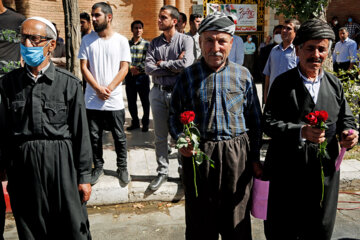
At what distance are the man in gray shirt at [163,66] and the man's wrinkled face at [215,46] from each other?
1.79 m

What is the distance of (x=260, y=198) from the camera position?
262cm

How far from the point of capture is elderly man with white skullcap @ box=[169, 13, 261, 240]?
8.29 feet

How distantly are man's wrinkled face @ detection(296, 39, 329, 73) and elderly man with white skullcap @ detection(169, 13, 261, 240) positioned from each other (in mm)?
Answer: 429

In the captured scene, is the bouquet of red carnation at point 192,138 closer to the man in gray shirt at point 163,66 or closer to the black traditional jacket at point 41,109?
the black traditional jacket at point 41,109

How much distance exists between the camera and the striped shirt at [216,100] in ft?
8.31

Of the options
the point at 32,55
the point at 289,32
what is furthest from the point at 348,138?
the point at 289,32

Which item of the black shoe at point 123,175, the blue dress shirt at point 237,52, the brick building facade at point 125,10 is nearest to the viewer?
the black shoe at point 123,175

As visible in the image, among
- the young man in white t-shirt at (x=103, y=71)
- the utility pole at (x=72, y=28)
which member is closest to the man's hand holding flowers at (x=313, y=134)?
the young man in white t-shirt at (x=103, y=71)

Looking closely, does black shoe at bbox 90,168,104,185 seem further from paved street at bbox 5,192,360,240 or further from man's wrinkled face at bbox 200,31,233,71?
man's wrinkled face at bbox 200,31,233,71

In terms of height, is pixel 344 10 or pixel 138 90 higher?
pixel 344 10

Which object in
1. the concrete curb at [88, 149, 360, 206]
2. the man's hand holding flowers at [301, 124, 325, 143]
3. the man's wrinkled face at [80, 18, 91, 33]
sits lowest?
the concrete curb at [88, 149, 360, 206]

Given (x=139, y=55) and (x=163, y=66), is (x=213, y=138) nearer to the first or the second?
(x=163, y=66)

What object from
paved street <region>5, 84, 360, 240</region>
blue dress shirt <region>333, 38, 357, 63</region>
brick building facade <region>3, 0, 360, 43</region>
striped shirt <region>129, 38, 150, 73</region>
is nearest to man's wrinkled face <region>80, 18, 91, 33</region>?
striped shirt <region>129, 38, 150, 73</region>

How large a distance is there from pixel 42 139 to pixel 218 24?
148cm
